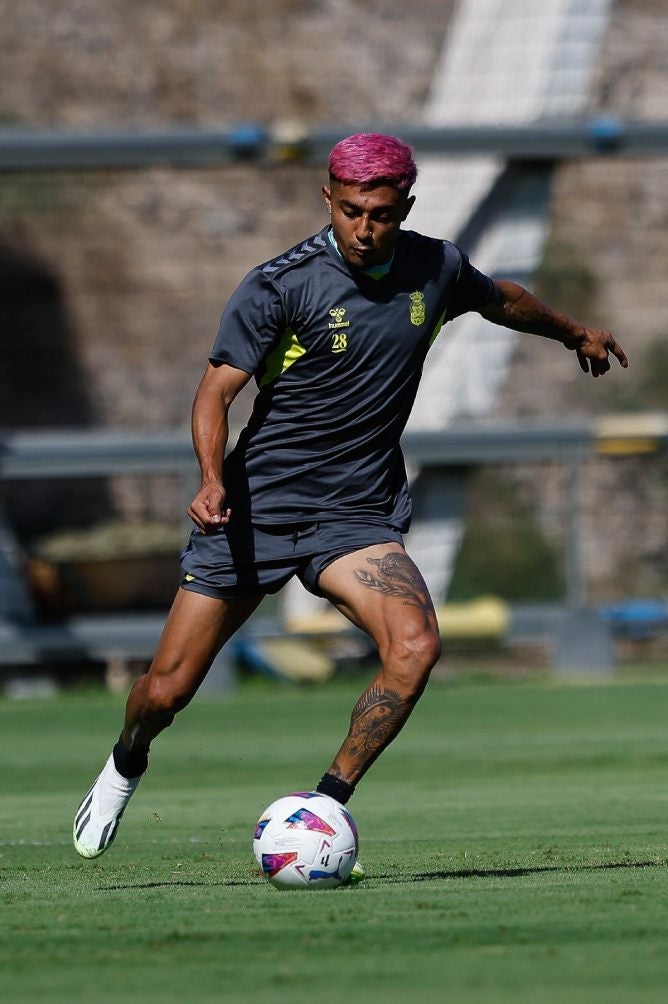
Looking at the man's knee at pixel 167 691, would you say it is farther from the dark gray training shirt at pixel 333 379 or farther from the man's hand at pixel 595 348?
the man's hand at pixel 595 348

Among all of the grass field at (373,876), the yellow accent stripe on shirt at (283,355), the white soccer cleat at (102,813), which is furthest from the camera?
the white soccer cleat at (102,813)

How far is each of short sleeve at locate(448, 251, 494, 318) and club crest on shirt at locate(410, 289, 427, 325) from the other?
0.69 ft

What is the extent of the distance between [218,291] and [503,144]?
1127cm

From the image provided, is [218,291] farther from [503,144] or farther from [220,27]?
[503,144]

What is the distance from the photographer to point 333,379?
601 centimetres

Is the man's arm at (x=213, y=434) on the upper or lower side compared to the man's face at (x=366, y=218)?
lower

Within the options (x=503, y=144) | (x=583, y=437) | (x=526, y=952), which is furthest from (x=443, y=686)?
(x=526, y=952)

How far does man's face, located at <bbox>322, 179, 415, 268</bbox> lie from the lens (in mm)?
5742

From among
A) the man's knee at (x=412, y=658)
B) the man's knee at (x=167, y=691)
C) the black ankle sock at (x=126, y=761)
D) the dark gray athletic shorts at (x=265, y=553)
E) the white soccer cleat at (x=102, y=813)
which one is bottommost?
the white soccer cleat at (x=102, y=813)

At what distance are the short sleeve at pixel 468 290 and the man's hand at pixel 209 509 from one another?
119cm

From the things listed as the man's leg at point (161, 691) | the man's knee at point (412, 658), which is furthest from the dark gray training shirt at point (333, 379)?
the man's knee at point (412, 658)

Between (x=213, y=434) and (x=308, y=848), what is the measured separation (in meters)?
1.29

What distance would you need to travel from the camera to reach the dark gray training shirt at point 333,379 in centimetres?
590

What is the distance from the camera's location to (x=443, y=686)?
51.1 ft
